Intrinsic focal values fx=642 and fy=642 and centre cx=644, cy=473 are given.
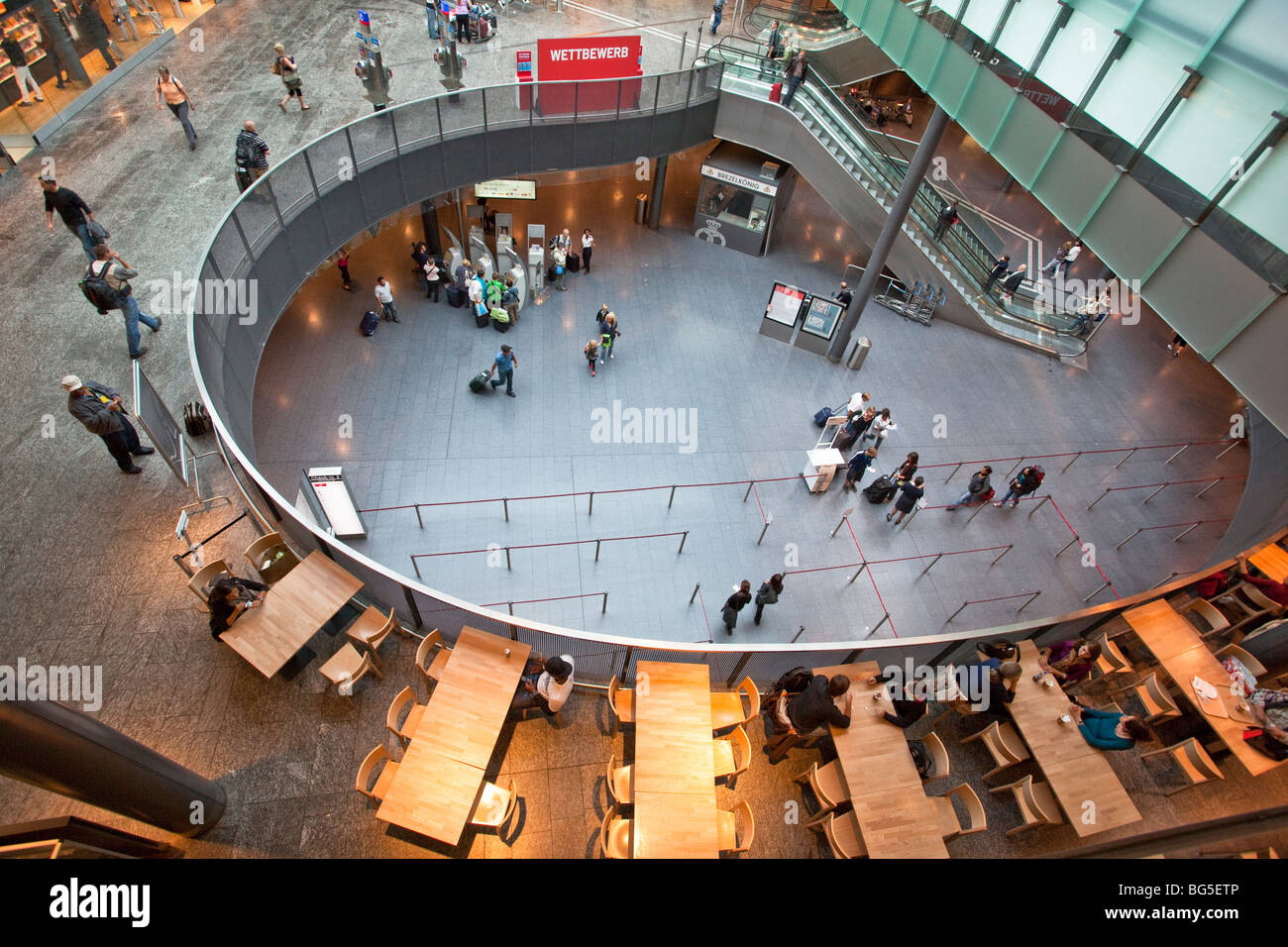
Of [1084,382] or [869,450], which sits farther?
[1084,382]

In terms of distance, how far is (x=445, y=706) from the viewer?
695cm

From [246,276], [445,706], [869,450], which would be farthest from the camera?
[869,450]

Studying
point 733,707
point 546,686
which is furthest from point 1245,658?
point 546,686

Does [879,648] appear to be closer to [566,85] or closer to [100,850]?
[100,850]

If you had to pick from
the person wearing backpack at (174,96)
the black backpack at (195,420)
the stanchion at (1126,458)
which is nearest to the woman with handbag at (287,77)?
the person wearing backpack at (174,96)

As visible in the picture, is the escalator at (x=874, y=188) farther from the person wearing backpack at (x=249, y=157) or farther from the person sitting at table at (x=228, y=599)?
the person sitting at table at (x=228, y=599)

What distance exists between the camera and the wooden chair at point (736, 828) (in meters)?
6.57

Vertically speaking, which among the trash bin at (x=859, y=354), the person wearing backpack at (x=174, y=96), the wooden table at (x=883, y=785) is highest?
the person wearing backpack at (x=174, y=96)

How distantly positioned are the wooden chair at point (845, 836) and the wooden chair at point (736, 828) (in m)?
0.81

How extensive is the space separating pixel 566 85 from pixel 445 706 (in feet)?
48.0

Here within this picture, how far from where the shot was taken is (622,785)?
Result: 684 cm

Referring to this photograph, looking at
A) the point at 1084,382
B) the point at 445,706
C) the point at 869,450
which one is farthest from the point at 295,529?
the point at 1084,382

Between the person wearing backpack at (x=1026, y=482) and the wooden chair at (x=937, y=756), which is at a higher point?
the wooden chair at (x=937, y=756)

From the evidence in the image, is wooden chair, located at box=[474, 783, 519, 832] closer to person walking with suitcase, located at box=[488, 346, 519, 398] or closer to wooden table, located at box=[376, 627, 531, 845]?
wooden table, located at box=[376, 627, 531, 845]
